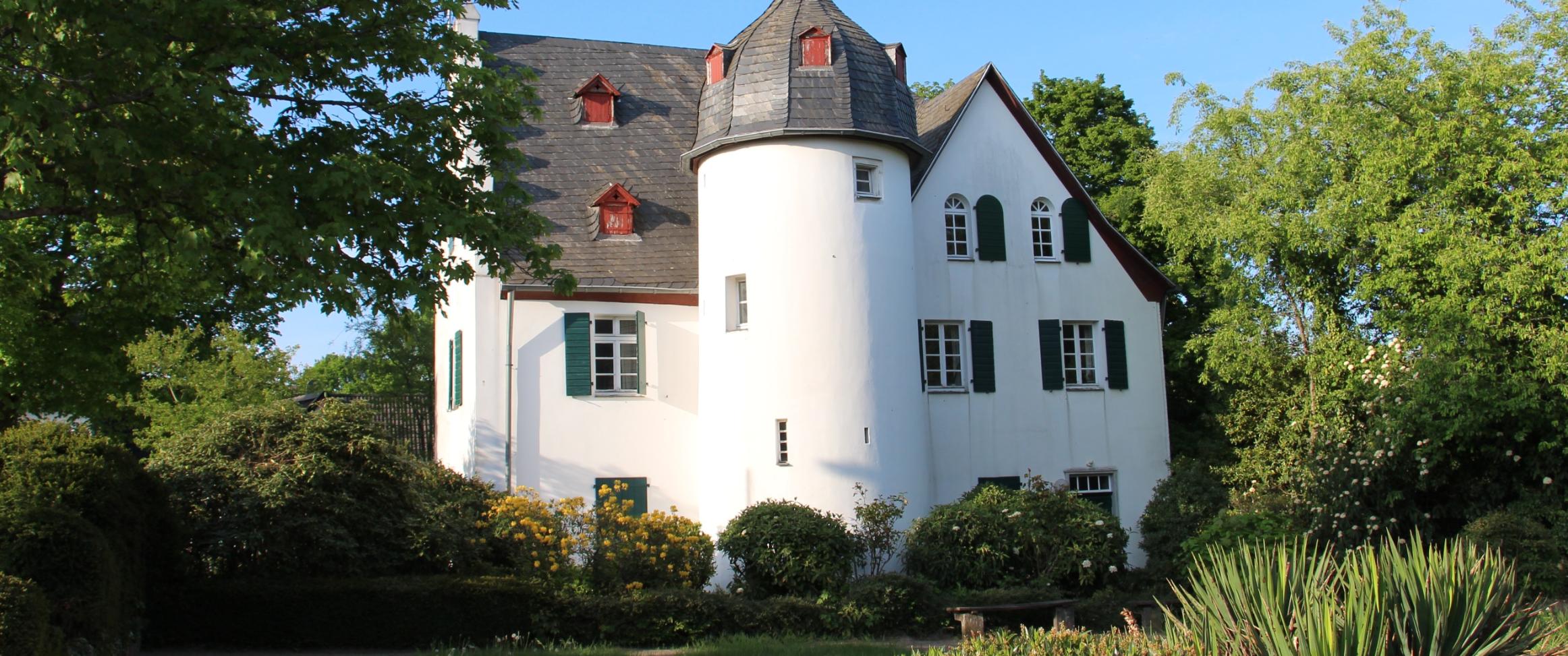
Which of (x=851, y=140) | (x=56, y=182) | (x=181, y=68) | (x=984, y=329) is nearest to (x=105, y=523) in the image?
(x=56, y=182)

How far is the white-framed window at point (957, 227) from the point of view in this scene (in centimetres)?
2259

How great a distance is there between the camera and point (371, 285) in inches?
439

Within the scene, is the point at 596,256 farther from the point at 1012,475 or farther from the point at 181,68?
the point at 181,68

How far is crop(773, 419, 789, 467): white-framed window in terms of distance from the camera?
762 inches

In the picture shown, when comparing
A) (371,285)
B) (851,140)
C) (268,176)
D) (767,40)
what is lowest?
(371,285)

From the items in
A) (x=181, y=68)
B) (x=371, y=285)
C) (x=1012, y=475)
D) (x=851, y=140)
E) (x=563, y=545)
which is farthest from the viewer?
(x=1012, y=475)

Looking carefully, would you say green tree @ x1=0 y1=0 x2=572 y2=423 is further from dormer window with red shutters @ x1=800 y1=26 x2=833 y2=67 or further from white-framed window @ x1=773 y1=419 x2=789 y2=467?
dormer window with red shutters @ x1=800 y1=26 x2=833 y2=67

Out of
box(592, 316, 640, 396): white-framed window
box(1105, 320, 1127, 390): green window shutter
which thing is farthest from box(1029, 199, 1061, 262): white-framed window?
box(592, 316, 640, 396): white-framed window

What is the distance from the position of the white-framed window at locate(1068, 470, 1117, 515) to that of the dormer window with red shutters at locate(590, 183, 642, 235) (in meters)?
8.90

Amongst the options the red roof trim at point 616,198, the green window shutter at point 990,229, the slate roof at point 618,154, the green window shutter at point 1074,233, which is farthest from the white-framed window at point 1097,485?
the red roof trim at point 616,198

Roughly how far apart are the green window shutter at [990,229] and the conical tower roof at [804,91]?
211 cm

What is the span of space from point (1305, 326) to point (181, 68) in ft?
64.6

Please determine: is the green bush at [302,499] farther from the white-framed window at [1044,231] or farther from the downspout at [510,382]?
the white-framed window at [1044,231]

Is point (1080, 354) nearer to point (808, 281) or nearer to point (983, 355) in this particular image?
point (983, 355)
